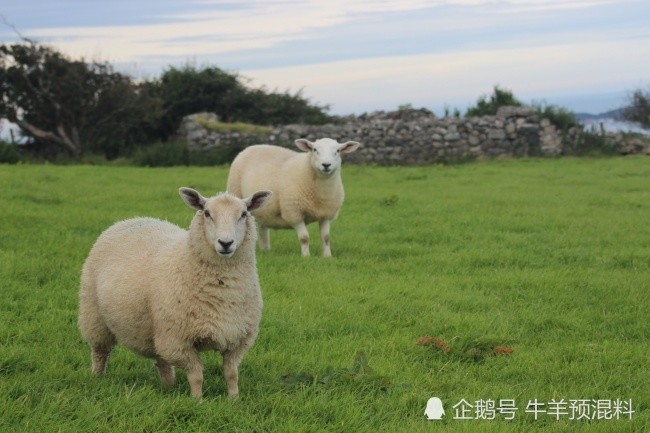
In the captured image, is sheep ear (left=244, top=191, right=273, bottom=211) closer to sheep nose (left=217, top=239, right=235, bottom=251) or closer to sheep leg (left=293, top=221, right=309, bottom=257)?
sheep nose (left=217, top=239, right=235, bottom=251)

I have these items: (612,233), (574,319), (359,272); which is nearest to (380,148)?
(612,233)

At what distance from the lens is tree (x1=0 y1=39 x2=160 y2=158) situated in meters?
28.5

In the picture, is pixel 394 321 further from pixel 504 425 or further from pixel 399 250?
pixel 399 250

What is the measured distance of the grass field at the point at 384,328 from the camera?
4328mm

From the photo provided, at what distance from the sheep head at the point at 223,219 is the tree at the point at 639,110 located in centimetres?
3530

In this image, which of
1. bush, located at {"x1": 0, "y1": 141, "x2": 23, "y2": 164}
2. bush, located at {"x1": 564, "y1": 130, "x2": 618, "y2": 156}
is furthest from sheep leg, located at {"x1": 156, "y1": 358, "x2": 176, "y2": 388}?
bush, located at {"x1": 564, "y1": 130, "x2": 618, "y2": 156}

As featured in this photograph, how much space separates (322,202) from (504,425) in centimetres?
567

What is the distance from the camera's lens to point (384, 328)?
6336 mm

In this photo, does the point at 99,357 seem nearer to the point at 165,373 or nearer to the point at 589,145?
the point at 165,373

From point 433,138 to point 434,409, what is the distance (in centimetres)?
2096

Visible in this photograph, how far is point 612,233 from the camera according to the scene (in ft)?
36.3

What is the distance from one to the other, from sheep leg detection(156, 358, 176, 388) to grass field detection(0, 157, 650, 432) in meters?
0.06

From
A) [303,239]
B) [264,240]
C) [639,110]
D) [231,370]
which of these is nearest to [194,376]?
[231,370]

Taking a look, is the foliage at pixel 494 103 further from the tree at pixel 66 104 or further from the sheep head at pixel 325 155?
the sheep head at pixel 325 155
